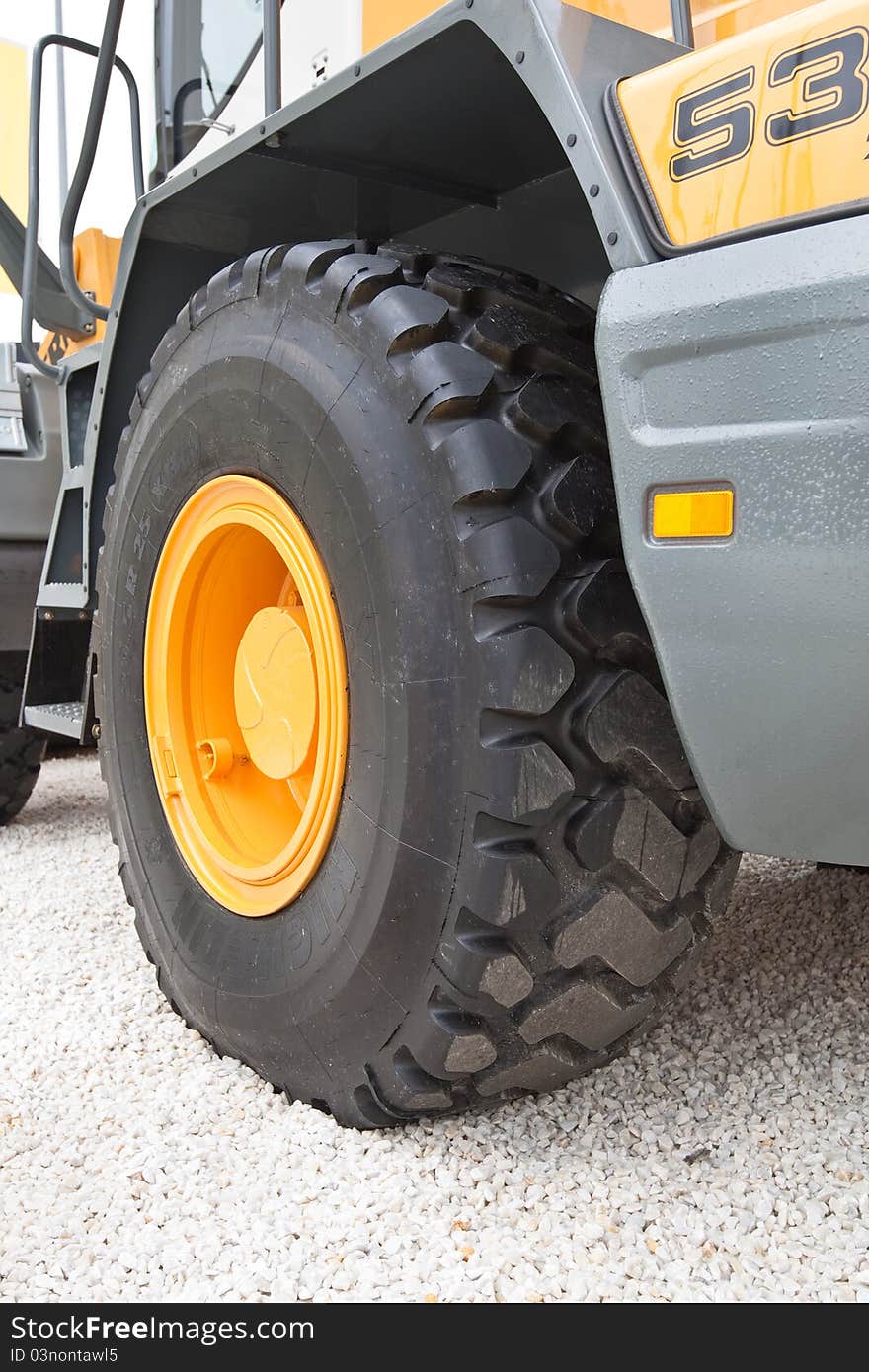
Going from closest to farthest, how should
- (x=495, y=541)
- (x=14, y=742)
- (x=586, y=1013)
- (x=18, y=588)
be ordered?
(x=495, y=541) → (x=586, y=1013) → (x=18, y=588) → (x=14, y=742)

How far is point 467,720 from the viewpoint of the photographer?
4.60 ft

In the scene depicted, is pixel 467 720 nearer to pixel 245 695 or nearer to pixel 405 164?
pixel 245 695

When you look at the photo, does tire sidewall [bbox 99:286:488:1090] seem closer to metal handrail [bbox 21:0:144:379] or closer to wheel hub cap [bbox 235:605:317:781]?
wheel hub cap [bbox 235:605:317:781]

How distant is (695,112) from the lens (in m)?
1.19

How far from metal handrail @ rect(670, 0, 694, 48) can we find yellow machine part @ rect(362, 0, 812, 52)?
Result: 122mm

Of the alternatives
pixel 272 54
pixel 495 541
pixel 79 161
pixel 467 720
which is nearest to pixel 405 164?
pixel 272 54

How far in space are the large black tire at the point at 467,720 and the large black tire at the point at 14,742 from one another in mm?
2262

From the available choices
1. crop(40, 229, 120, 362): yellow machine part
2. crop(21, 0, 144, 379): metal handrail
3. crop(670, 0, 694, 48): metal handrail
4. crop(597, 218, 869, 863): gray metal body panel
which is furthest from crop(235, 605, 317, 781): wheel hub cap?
crop(40, 229, 120, 362): yellow machine part

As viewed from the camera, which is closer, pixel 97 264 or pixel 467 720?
pixel 467 720

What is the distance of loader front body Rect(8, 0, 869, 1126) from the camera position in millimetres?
1128

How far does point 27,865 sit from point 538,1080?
222 cm

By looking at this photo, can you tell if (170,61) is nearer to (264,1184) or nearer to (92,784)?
→ (264,1184)

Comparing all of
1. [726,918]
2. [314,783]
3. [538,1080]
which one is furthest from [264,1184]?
[726,918]

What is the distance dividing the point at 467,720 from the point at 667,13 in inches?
43.2
